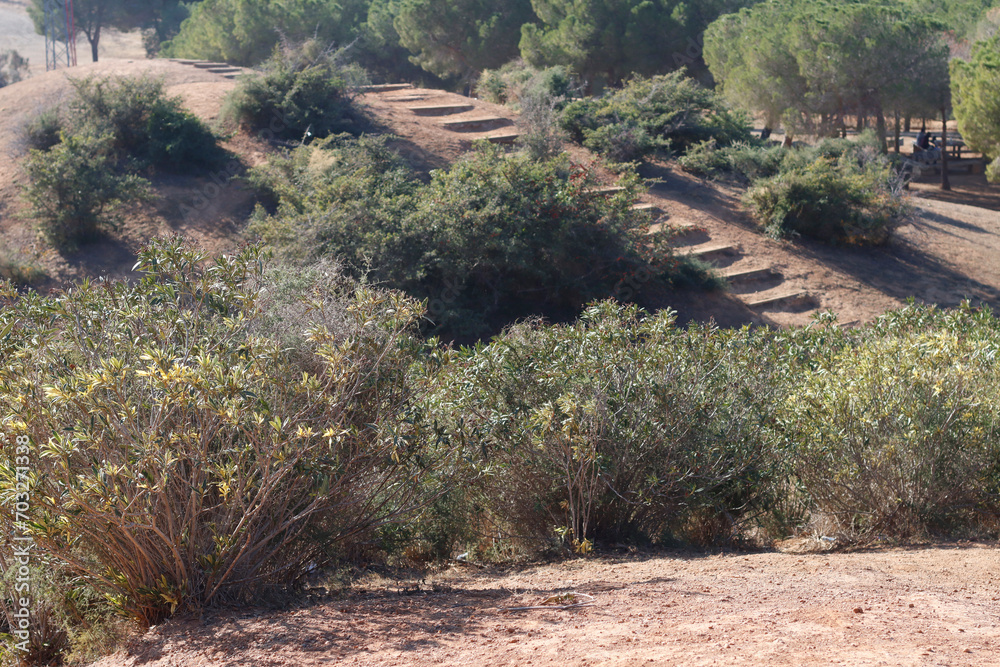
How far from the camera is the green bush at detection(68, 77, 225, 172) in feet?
47.0

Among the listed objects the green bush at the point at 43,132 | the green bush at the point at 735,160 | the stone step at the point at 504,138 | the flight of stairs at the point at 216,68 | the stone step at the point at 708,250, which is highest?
the flight of stairs at the point at 216,68

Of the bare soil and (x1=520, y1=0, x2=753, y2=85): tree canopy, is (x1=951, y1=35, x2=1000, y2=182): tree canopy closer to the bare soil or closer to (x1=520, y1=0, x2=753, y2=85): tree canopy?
(x1=520, y1=0, x2=753, y2=85): tree canopy

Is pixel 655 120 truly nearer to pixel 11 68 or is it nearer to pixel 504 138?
pixel 504 138

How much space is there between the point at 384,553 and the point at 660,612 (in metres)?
2.01

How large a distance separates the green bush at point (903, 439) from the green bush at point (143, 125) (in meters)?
12.8

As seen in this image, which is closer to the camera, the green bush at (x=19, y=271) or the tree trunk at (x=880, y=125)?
the green bush at (x=19, y=271)

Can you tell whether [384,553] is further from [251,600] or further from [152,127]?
[152,127]

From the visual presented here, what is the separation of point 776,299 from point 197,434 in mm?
10942

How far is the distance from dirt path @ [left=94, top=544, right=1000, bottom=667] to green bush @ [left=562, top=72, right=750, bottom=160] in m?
13.6

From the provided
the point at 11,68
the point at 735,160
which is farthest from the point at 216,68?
the point at 735,160

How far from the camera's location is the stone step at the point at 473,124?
59.9 ft

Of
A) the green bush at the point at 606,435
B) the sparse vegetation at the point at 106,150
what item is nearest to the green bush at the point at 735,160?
the sparse vegetation at the point at 106,150

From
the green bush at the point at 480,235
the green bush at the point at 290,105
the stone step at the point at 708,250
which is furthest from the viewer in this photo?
the green bush at the point at 290,105

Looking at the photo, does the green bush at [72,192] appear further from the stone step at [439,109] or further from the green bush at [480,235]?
the stone step at [439,109]
